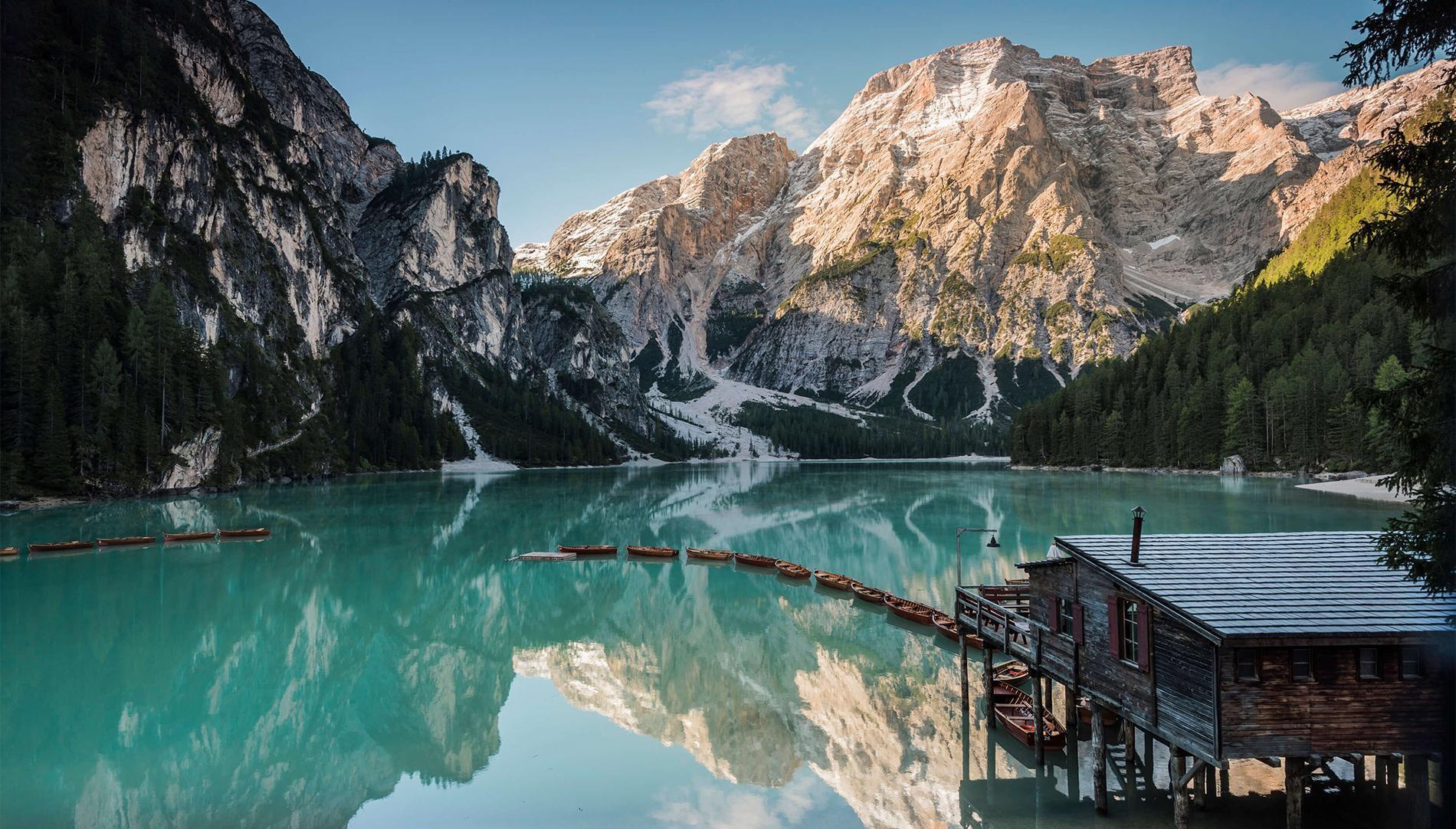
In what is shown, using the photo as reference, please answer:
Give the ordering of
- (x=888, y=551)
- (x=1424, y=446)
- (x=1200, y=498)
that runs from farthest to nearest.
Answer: (x=1200, y=498), (x=888, y=551), (x=1424, y=446)

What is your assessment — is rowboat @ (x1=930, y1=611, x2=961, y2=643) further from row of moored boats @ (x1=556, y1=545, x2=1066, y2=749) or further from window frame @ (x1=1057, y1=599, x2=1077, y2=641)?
window frame @ (x1=1057, y1=599, x2=1077, y2=641)

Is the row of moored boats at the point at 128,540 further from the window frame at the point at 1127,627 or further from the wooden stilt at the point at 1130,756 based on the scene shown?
the window frame at the point at 1127,627

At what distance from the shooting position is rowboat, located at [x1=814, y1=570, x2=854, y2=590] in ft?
137

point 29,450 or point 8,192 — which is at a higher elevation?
point 8,192

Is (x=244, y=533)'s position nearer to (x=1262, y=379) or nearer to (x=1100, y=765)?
(x=1100, y=765)

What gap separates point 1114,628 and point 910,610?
1905cm

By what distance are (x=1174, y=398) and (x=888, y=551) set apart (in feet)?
315

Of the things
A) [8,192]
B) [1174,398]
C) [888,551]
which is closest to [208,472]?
[8,192]

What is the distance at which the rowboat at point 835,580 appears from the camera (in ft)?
137

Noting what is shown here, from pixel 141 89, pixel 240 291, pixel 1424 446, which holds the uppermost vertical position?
pixel 141 89

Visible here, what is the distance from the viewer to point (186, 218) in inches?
5113

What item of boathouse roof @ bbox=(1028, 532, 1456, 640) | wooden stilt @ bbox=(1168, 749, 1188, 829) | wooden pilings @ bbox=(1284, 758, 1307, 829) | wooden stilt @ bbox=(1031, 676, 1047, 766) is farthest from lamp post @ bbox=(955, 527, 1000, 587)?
wooden pilings @ bbox=(1284, 758, 1307, 829)

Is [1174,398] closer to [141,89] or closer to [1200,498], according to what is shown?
[1200,498]

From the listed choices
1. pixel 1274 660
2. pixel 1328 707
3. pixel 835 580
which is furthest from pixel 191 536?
pixel 1328 707
